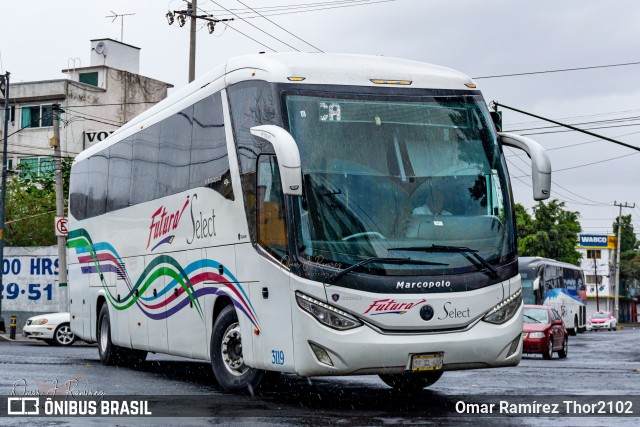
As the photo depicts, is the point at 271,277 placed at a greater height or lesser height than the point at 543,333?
greater

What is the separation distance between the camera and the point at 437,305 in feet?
→ 35.8

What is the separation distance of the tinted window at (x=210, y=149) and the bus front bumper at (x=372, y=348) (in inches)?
95.1

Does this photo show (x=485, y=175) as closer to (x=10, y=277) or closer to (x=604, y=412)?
(x=604, y=412)

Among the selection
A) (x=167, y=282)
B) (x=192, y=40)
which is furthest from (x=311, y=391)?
(x=192, y=40)

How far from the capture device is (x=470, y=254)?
442 inches

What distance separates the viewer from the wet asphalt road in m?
10.2

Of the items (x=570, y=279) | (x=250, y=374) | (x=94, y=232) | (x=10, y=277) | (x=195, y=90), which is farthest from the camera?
(x=570, y=279)

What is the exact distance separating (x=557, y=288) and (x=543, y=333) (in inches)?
1043

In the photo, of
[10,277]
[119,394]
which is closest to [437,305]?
[119,394]

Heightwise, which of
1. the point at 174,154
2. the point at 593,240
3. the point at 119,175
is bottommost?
the point at 593,240

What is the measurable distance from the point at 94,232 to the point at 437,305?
9.81m

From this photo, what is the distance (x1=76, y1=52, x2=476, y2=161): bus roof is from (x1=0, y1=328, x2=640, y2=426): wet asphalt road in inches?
141

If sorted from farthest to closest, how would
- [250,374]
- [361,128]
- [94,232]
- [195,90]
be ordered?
[94,232] → [195,90] → [250,374] → [361,128]

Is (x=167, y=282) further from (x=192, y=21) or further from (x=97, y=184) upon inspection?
(x=192, y=21)
